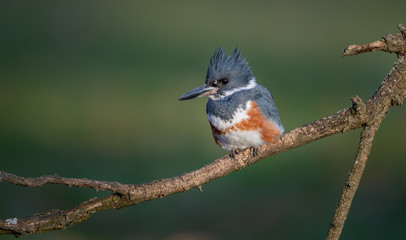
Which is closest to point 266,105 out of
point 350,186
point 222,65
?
point 222,65

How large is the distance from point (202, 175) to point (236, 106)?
457 millimetres

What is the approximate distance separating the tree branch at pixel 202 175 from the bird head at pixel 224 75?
1.65ft

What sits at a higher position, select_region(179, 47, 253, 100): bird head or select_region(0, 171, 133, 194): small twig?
select_region(179, 47, 253, 100): bird head

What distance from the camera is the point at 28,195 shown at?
10.9ft

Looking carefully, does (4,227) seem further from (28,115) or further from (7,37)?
(7,37)

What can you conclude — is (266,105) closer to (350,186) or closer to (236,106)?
(236,106)

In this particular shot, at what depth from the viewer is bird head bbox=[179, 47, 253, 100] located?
213 centimetres

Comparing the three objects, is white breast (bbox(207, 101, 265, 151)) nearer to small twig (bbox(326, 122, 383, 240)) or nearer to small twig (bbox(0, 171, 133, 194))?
small twig (bbox(326, 122, 383, 240))

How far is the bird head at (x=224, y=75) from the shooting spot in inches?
83.8

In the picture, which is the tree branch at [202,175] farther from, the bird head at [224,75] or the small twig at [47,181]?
the bird head at [224,75]

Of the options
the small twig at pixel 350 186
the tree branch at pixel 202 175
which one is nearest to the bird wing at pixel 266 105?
the tree branch at pixel 202 175

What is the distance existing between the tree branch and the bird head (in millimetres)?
502

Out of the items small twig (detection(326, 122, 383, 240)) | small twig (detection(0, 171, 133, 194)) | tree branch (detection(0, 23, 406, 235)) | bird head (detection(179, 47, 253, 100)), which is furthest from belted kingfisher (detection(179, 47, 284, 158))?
small twig (detection(0, 171, 133, 194))

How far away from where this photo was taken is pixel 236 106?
205 centimetres
